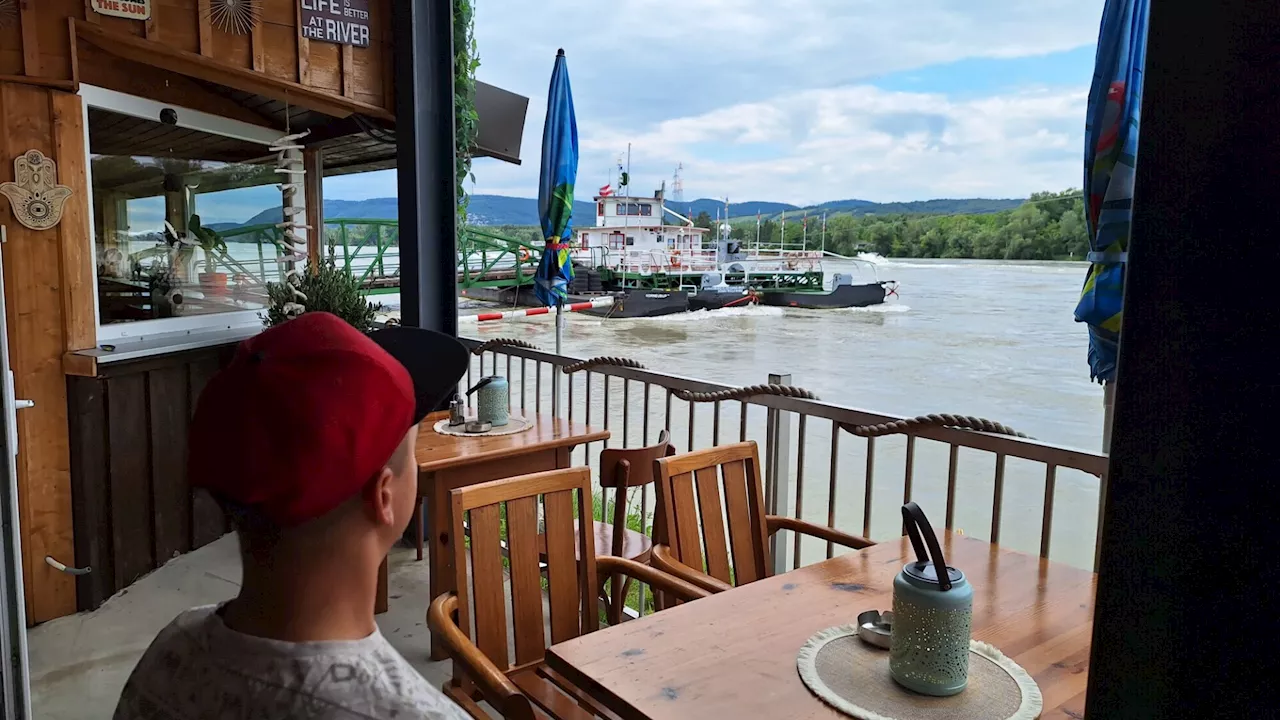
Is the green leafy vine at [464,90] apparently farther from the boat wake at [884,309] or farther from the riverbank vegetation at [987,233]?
the boat wake at [884,309]

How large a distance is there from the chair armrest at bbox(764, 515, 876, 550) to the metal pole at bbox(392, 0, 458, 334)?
2.05m

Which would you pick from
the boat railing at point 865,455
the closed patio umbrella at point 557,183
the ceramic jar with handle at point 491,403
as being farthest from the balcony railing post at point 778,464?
the closed patio umbrella at point 557,183

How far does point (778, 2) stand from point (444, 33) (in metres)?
8.55

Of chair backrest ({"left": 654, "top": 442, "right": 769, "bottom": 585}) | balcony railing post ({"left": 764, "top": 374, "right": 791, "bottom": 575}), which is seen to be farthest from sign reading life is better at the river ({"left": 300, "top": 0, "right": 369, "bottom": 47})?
chair backrest ({"left": 654, "top": 442, "right": 769, "bottom": 585})

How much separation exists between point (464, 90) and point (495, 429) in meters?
1.76

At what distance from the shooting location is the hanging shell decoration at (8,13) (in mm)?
2908

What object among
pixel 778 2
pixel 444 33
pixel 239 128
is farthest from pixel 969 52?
pixel 239 128

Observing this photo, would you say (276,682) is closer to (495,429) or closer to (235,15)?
(495,429)

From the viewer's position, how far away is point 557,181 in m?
4.76

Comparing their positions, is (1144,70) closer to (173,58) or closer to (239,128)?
(173,58)

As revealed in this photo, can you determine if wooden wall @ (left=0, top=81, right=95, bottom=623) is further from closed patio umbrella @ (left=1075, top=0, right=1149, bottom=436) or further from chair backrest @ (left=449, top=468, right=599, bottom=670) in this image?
closed patio umbrella @ (left=1075, top=0, right=1149, bottom=436)

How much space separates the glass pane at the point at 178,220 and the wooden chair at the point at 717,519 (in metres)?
2.62

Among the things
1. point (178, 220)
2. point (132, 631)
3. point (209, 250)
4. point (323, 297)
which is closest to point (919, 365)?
point (323, 297)

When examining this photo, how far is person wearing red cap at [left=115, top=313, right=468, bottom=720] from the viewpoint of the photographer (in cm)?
71
